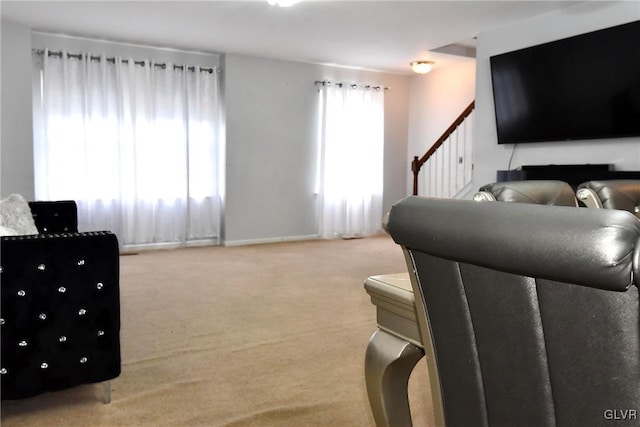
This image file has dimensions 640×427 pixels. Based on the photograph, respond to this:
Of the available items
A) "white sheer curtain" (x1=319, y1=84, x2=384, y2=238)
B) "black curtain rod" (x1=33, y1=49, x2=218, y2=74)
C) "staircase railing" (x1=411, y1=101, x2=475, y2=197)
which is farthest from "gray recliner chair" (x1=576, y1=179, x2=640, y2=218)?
"black curtain rod" (x1=33, y1=49, x2=218, y2=74)

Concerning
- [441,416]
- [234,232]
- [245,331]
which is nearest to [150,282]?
[245,331]

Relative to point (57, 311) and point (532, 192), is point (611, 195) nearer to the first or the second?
point (532, 192)

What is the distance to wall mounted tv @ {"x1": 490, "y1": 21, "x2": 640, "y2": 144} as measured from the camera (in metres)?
3.97

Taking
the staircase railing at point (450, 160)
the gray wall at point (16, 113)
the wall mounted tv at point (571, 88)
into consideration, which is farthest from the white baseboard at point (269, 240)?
the wall mounted tv at point (571, 88)

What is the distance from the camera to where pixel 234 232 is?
657 centimetres

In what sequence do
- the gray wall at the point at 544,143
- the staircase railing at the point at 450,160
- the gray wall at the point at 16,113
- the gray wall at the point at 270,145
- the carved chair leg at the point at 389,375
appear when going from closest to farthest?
the carved chair leg at the point at 389,375, the gray wall at the point at 544,143, the gray wall at the point at 16,113, the gray wall at the point at 270,145, the staircase railing at the point at 450,160

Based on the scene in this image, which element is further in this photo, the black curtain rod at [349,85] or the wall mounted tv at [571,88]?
the black curtain rod at [349,85]

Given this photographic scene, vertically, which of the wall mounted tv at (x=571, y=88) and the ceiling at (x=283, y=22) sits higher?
the ceiling at (x=283, y=22)

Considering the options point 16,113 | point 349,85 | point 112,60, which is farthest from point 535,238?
point 349,85

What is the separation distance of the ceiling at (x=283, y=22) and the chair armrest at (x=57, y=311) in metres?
3.10

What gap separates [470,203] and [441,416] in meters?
0.41

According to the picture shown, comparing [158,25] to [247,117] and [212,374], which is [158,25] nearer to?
[247,117]

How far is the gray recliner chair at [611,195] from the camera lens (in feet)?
6.49

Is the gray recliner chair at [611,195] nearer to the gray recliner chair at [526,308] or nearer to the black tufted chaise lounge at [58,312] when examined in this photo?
the gray recliner chair at [526,308]
